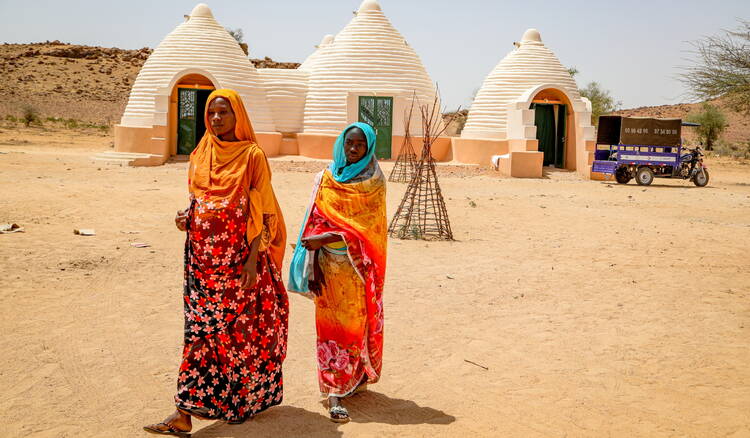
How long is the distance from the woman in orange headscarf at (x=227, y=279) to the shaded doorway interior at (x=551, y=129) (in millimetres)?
17297

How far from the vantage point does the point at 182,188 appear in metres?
12.9

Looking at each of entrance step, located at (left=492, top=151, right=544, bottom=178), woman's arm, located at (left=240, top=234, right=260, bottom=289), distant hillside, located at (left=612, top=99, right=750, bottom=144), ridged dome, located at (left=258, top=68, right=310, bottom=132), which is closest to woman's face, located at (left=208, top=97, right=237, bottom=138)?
woman's arm, located at (left=240, top=234, right=260, bottom=289)

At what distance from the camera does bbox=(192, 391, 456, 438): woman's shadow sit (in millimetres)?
3199

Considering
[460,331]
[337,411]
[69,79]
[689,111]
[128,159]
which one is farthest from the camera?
[689,111]

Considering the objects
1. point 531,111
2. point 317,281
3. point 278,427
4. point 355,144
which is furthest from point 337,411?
point 531,111

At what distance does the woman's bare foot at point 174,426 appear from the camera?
3068 millimetres

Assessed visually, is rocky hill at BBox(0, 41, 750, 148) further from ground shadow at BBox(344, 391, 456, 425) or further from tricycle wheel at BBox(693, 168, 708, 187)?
ground shadow at BBox(344, 391, 456, 425)

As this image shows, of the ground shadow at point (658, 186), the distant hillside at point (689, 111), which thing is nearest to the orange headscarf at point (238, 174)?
the ground shadow at point (658, 186)

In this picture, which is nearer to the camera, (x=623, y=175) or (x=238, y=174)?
(x=238, y=174)

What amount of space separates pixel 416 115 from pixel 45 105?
94.1ft

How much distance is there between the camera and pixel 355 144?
3400mm

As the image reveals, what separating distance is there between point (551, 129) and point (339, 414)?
17502 mm

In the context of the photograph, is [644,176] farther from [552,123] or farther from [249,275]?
[249,275]

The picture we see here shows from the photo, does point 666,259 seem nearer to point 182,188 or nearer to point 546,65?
point 182,188
